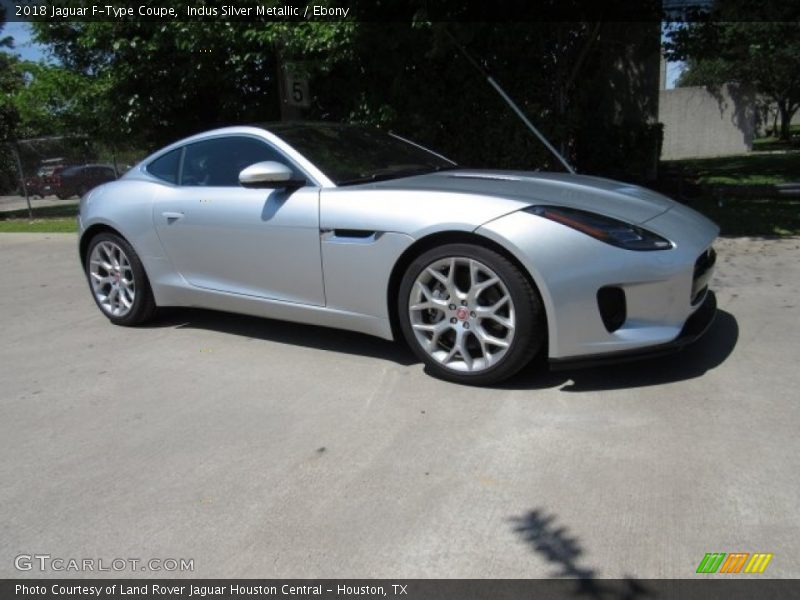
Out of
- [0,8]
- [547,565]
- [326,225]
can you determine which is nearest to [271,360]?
[326,225]

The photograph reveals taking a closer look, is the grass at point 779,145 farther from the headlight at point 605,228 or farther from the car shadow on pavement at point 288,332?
the headlight at point 605,228

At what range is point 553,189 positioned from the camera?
4117 mm

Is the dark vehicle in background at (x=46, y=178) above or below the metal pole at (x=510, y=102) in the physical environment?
below

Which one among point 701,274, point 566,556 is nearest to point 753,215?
point 701,274

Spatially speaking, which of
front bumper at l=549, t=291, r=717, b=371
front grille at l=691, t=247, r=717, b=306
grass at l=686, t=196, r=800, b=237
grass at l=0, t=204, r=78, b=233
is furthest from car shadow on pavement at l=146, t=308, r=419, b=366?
grass at l=0, t=204, r=78, b=233

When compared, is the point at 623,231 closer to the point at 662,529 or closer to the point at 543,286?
the point at 543,286

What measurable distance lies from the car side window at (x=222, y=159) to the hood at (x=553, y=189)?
0.90 metres

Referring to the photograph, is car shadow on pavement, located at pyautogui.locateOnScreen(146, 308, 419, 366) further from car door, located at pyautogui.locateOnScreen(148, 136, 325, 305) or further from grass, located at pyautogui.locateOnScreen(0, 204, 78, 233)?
grass, located at pyautogui.locateOnScreen(0, 204, 78, 233)

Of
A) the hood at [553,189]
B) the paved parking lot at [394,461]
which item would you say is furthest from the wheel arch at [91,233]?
the hood at [553,189]

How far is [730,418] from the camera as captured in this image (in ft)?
11.0

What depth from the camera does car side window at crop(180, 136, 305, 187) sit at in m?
4.68

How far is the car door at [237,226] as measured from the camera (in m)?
4.31

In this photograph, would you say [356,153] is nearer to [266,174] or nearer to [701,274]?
[266,174]

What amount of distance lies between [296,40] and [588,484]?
261 inches
